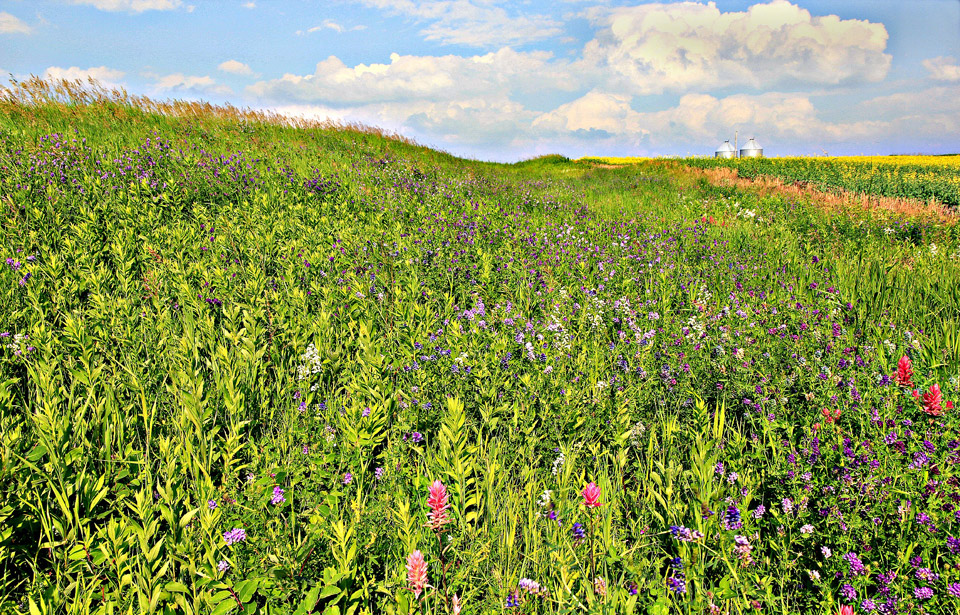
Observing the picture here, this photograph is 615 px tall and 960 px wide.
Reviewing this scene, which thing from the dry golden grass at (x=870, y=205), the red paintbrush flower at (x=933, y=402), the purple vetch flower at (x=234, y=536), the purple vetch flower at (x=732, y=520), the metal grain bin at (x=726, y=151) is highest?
the metal grain bin at (x=726, y=151)

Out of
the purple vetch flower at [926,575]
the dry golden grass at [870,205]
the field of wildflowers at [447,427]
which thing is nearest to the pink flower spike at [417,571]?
the field of wildflowers at [447,427]

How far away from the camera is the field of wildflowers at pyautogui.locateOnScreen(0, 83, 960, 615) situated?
185 cm

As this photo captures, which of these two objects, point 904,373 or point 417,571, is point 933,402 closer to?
point 904,373

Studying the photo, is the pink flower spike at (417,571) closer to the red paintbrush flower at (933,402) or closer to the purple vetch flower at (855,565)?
the purple vetch flower at (855,565)

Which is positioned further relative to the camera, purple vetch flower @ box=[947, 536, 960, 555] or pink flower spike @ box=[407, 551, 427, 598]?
purple vetch flower @ box=[947, 536, 960, 555]

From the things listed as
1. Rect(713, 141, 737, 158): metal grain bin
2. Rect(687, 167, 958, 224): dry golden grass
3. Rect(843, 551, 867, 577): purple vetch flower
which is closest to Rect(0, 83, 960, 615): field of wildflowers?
Rect(843, 551, 867, 577): purple vetch flower

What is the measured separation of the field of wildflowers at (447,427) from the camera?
185 centimetres

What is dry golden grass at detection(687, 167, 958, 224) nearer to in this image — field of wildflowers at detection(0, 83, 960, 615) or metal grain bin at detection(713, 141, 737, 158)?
field of wildflowers at detection(0, 83, 960, 615)

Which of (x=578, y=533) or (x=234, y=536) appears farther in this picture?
(x=578, y=533)

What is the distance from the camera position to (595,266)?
19.4 ft

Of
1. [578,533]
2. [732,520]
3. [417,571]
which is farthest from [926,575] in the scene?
[417,571]

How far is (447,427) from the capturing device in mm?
2412

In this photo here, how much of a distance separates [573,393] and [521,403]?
33cm

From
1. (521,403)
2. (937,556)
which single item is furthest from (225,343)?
(937,556)
